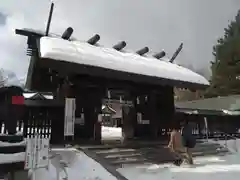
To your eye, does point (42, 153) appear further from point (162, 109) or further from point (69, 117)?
point (162, 109)

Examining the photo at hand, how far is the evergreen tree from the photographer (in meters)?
30.1

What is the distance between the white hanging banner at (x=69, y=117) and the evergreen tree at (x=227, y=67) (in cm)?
2391

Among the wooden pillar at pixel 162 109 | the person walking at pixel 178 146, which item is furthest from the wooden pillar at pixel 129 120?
the person walking at pixel 178 146

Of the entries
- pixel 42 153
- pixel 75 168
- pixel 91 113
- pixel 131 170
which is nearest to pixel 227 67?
pixel 91 113

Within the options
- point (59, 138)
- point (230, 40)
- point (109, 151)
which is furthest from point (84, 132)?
point (230, 40)

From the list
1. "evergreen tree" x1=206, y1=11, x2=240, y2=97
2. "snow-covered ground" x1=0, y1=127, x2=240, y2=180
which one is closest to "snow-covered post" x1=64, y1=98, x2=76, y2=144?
"snow-covered ground" x1=0, y1=127, x2=240, y2=180

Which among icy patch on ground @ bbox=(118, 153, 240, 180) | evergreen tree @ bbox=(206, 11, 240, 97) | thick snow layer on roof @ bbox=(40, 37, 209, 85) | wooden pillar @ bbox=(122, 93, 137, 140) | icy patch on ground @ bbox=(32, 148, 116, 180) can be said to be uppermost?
evergreen tree @ bbox=(206, 11, 240, 97)

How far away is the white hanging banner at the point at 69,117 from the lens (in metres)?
10.6

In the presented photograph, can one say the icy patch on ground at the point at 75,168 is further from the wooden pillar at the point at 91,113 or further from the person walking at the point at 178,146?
the person walking at the point at 178,146

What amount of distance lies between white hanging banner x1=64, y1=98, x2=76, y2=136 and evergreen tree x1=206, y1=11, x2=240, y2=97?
78.4ft

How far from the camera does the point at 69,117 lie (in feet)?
35.2

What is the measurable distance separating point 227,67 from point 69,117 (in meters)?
24.4

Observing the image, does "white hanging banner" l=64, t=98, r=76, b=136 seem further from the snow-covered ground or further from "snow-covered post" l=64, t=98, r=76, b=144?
the snow-covered ground

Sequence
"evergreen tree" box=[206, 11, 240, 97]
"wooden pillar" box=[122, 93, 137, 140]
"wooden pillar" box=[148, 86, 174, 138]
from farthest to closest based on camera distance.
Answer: "evergreen tree" box=[206, 11, 240, 97] < "wooden pillar" box=[122, 93, 137, 140] < "wooden pillar" box=[148, 86, 174, 138]
